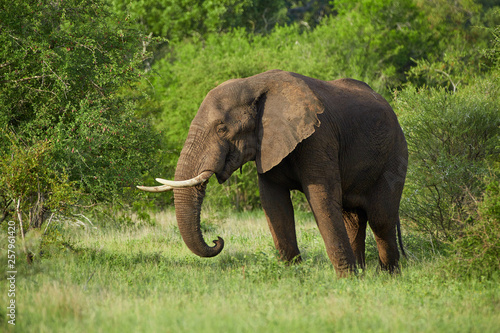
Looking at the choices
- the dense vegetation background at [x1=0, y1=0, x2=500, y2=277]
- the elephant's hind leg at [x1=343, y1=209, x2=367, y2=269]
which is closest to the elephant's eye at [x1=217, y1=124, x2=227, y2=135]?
the dense vegetation background at [x1=0, y1=0, x2=500, y2=277]

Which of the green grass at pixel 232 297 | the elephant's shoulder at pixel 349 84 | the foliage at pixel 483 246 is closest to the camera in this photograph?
the green grass at pixel 232 297

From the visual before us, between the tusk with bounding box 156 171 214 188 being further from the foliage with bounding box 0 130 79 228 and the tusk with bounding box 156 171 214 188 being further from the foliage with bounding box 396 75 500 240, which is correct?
the foliage with bounding box 396 75 500 240

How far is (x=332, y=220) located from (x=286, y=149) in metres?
1.07

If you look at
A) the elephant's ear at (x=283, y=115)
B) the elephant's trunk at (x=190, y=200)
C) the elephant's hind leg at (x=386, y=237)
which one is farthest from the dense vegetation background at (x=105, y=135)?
the elephant's ear at (x=283, y=115)

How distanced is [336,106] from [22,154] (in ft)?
13.8

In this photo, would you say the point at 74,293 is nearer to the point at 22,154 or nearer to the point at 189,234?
the point at 189,234

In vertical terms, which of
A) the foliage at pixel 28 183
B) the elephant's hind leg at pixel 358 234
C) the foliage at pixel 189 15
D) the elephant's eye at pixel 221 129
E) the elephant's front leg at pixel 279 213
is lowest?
the elephant's hind leg at pixel 358 234

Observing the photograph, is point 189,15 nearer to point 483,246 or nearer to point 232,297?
point 483,246

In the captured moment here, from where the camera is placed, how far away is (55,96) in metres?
10.5

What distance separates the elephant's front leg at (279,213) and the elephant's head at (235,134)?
65cm

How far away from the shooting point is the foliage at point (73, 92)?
10.0m

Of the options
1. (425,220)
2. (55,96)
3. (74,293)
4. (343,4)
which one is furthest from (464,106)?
(343,4)

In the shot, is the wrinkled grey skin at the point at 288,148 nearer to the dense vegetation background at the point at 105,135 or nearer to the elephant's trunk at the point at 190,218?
the elephant's trunk at the point at 190,218

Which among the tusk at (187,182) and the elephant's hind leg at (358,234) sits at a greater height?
the tusk at (187,182)
